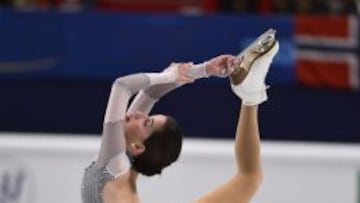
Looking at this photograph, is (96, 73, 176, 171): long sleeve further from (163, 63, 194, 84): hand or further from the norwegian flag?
the norwegian flag

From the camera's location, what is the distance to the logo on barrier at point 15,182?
5.43 m

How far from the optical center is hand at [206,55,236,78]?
3.03 m

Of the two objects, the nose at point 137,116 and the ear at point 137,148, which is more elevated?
the nose at point 137,116

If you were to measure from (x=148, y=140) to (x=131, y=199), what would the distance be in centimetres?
20

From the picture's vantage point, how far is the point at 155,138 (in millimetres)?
3141

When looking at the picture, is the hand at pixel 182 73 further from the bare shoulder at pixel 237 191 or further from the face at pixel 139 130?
the bare shoulder at pixel 237 191

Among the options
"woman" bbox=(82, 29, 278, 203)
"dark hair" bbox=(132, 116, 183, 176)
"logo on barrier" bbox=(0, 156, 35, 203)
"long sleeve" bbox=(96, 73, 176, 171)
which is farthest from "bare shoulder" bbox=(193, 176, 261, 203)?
"logo on barrier" bbox=(0, 156, 35, 203)

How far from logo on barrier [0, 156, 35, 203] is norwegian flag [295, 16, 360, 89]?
214 centimetres

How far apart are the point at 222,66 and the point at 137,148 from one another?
384 millimetres

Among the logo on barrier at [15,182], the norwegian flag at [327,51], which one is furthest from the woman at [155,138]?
the norwegian flag at [327,51]

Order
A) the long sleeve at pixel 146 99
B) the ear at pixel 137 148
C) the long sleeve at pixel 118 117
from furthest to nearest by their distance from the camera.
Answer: the long sleeve at pixel 146 99 → the ear at pixel 137 148 → the long sleeve at pixel 118 117

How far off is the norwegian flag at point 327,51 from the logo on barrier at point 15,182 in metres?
2.14

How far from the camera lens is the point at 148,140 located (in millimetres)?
3139

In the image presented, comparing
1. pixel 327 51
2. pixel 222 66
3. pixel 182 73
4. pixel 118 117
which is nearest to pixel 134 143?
pixel 118 117
